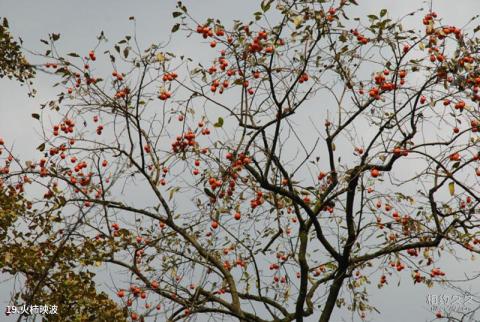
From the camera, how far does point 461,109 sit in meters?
5.77

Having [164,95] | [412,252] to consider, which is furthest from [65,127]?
[412,252]

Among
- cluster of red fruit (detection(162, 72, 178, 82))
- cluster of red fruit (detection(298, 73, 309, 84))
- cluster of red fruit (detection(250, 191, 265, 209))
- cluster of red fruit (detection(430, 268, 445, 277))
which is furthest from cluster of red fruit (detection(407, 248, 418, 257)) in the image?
cluster of red fruit (detection(162, 72, 178, 82))

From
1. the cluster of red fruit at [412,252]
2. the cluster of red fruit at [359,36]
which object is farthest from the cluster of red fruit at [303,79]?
the cluster of red fruit at [412,252]

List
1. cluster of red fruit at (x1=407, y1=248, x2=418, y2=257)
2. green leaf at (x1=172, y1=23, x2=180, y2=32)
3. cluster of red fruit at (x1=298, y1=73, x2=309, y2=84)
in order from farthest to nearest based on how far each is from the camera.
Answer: cluster of red fruit at (x1=407, y1=248, x2=418, y2=257) < cluster of red fruit at (x1=298, y1=73, x2=309, y2=84) < green leaf at (x1=172, y1=23, x2=180, y2=32)

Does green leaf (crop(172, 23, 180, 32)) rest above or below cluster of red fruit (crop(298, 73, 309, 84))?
below

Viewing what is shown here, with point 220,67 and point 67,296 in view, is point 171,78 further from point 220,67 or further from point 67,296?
point 67,296

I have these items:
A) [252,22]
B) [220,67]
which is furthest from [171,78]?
[252,22]

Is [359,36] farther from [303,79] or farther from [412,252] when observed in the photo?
[412,252]

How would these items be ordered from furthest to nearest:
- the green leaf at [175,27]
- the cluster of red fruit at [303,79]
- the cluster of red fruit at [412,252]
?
the cluster of red fruit at [412,252]
the cluster of red fruit at [303,79]
the green leaf at [175,27]

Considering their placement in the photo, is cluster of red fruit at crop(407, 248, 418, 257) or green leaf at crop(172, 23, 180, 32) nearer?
green leaf at crop(172, 23, 180, 32)

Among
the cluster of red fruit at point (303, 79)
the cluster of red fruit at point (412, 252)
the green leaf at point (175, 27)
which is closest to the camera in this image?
the green leaf at point (175, 27)

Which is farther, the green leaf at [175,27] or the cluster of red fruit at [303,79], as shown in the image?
the cluster of red fruit at [303,79]

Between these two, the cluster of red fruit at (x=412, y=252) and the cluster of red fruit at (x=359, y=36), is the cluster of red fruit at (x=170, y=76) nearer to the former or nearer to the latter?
the cluster of red fruit at (x=359, y=36)

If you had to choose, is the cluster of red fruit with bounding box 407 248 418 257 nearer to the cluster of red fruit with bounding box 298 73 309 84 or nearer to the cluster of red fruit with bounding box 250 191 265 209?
the cluster of red fruit with bounding box 250 191 265 209
